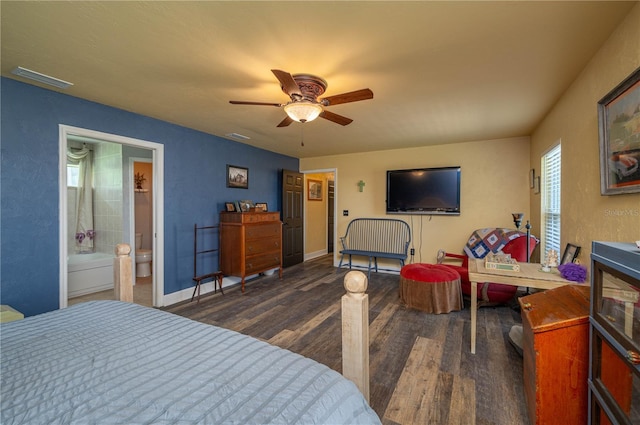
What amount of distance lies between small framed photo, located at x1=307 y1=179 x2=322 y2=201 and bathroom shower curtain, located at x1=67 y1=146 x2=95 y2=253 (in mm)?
4082

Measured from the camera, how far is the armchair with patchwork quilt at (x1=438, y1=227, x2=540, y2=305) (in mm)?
3375

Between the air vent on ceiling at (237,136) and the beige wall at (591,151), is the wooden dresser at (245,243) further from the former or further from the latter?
the beige wall at (591,151)

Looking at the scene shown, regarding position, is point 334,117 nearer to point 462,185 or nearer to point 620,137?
point 620,137

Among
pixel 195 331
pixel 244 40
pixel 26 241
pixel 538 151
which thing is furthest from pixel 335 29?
pixel 538 151

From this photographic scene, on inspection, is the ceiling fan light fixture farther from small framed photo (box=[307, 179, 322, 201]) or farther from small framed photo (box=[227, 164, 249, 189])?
small framed photo (box=[307, 179, 322, 201])

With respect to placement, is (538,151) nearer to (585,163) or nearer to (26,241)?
(585,163)

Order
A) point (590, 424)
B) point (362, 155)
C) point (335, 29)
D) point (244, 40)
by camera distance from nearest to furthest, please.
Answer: point (590, 424)
point (335, 29)
point (244, 40)
point (362, 155)

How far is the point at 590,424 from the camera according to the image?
129cm

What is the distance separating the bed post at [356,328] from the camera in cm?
121

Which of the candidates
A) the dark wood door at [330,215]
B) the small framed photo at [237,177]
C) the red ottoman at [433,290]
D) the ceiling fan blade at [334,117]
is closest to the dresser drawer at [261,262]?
the small framed photo at [237,177]

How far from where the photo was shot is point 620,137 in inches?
60.5

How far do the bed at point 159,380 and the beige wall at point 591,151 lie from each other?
184 centimetres

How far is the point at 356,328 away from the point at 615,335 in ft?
3.30

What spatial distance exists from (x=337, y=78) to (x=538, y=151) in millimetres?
3017
